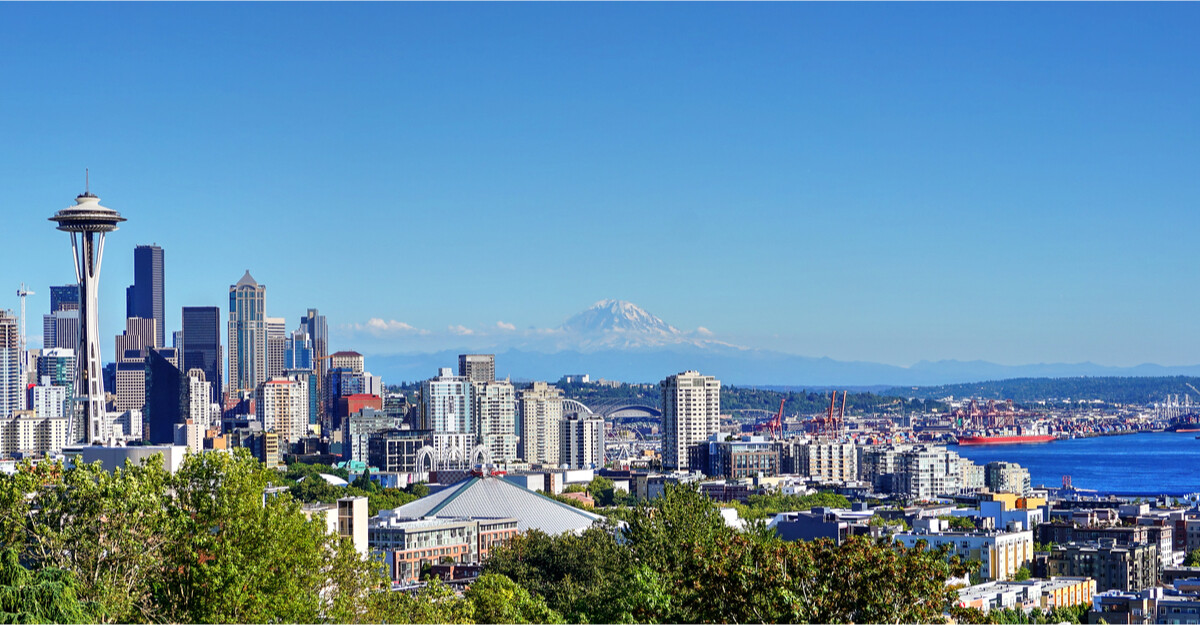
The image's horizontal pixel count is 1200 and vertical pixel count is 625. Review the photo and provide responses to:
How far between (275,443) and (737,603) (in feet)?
275

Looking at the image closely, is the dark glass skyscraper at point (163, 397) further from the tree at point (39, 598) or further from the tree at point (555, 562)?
the tree at point (39, 598)

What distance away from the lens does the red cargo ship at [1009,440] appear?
148m

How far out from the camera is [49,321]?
15988cm

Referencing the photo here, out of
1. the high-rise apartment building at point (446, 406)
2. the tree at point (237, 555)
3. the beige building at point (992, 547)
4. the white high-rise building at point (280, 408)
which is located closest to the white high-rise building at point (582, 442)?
the high-rise apartment building at point (446, 406)

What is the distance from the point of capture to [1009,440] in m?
156

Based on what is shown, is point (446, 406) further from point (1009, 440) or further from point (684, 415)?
point (1009, 440)

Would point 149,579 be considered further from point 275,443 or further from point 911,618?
point 275,443

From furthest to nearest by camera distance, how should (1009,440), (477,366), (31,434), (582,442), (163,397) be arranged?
1. (1009,440)
2. (477,366)
3. (163,397)
4. (582,442)
5. (31,434)

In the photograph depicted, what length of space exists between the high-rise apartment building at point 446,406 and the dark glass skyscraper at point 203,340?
5746 cm

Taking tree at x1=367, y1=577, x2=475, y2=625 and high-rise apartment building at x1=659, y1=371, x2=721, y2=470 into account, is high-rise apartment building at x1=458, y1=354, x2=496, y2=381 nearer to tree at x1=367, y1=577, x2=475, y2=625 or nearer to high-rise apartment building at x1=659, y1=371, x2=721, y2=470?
high-rise apartment building at x1=659, y1=371, x2=721, y2=470

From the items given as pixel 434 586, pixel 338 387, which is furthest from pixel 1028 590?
pixel 338 387

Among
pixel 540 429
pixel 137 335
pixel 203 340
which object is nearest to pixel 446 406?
pixel 540 429

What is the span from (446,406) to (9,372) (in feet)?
103

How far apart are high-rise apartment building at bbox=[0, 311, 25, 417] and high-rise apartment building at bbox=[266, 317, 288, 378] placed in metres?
62.9
